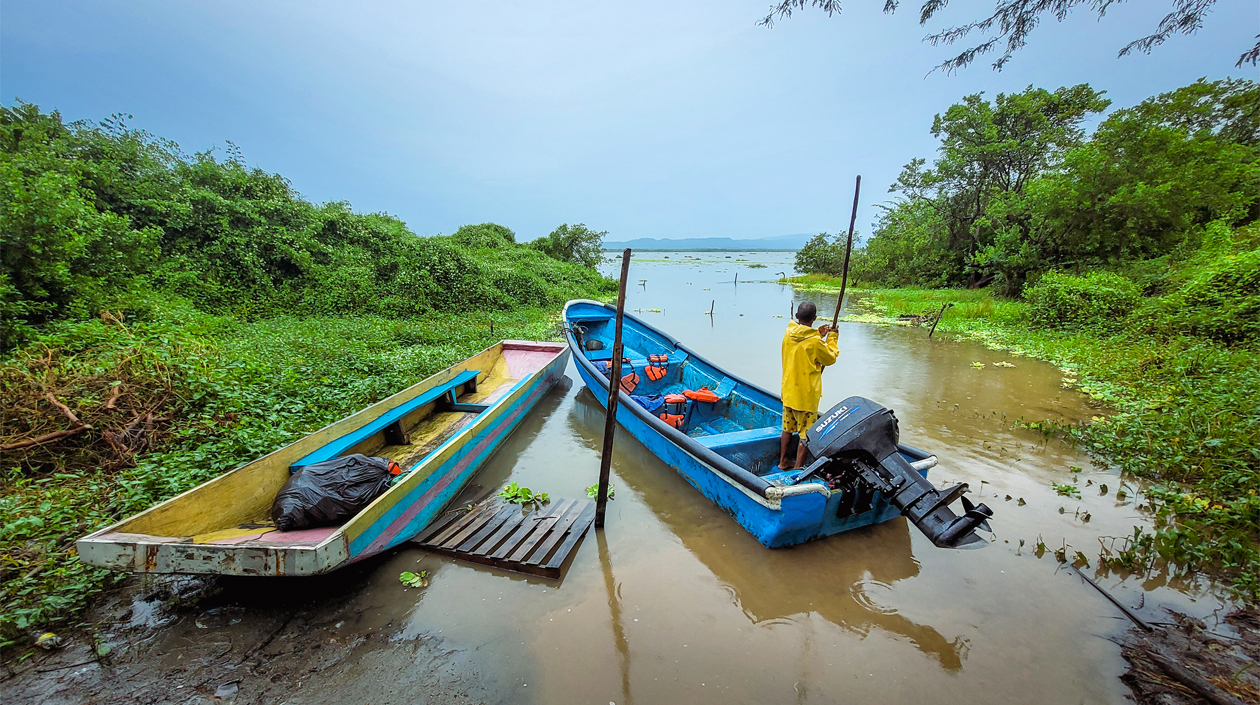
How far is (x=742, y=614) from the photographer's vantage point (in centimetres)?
316

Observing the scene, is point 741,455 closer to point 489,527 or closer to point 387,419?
point 489,527

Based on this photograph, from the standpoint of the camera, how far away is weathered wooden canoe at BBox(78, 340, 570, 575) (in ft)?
8.31

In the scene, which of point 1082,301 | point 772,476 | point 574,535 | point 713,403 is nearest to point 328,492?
point 574,535

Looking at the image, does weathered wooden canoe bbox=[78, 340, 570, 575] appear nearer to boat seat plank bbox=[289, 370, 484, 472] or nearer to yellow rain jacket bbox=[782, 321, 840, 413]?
boat seat plank bbox=[289, 370, 484, 472]

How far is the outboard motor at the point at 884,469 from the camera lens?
2771mm

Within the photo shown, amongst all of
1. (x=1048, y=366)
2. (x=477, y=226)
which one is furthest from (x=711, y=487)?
(x=477, y=226)

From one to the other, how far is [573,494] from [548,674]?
88.8 inches

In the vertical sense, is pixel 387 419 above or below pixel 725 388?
below

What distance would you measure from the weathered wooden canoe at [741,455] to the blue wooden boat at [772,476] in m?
0.01

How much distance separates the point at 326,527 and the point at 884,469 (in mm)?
4151

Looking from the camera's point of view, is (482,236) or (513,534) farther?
(482,236)

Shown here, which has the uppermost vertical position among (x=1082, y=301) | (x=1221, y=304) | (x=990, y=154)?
(x=990, y=154)

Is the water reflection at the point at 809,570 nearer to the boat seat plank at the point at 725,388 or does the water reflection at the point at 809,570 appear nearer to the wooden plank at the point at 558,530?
the wooden plank at the point at 558,530

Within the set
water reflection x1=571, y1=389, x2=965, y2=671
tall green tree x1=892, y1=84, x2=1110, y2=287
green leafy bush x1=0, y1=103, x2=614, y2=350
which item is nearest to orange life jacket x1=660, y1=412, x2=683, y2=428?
water reflection x1=571, y1=389, x2=965, y2=671
